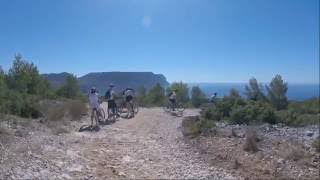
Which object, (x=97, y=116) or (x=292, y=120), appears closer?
(x=97, y=116)

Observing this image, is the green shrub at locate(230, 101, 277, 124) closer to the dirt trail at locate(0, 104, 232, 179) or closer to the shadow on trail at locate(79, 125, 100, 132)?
the dirt trail at locate(0, 104, 232, 179)

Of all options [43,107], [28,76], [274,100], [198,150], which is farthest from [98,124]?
[274,100]

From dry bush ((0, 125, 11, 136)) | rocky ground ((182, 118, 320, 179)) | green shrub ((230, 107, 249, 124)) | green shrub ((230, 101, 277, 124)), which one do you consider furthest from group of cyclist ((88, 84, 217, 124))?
green shrub ((230, 101, 277, 124))

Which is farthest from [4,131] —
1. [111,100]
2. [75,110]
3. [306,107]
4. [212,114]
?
[306,107]

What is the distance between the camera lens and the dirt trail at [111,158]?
1176 centimetres

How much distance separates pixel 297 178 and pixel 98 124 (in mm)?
11143

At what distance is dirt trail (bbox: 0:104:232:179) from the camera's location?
11758 millimetres

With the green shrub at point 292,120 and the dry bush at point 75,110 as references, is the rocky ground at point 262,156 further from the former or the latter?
the green shrub at point 292,120

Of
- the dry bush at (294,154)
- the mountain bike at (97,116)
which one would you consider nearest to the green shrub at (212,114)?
the mountain bike at (97,116)

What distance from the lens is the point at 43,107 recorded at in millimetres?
24297

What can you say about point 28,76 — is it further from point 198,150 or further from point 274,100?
point 198,150

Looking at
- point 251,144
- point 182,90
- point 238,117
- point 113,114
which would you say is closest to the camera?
point 251,144

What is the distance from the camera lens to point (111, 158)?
1371 cm

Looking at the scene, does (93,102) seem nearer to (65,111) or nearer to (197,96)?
(65,111)
